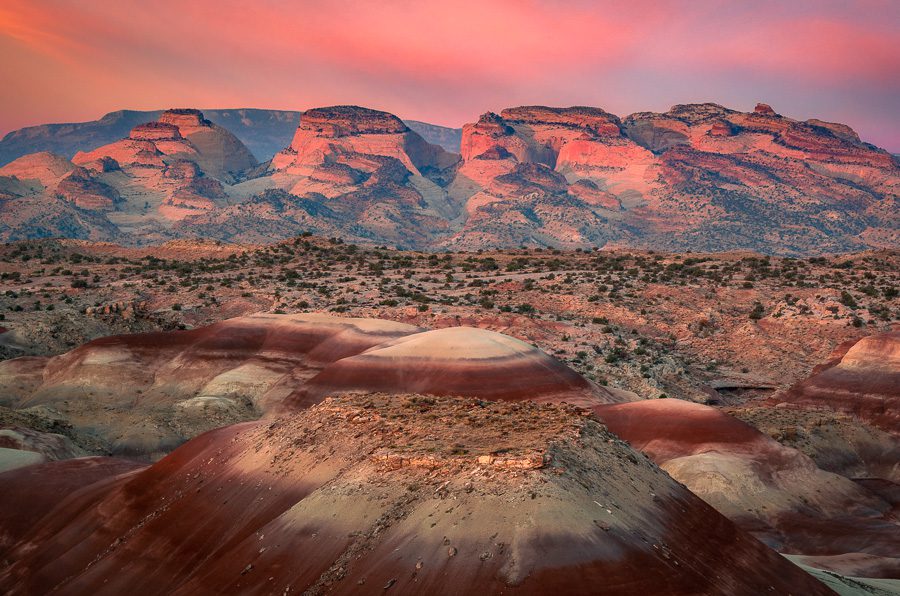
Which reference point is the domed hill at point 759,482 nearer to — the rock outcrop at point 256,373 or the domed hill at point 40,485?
the rock outcrop at point 256,373

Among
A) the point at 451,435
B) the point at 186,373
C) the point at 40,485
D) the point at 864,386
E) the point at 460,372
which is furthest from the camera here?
the point at 186,373

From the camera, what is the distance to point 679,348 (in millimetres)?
71688

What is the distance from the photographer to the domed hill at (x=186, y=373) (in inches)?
1772

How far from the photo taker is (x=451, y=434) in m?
19.0

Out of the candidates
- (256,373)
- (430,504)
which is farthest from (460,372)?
(430,504)

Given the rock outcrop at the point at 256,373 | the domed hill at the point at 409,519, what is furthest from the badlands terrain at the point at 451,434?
the rock outcrop at the point at 256,373

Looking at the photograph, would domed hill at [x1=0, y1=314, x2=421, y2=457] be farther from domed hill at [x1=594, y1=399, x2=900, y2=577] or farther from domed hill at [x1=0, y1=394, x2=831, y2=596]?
domed hill at [x1=0, y1=394, x2=831, y2=596]

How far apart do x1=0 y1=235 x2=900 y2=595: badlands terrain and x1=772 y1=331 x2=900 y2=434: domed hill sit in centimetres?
19

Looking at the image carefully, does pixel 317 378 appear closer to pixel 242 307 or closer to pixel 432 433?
pixel 432 433

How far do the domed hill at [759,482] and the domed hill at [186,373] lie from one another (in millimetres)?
18624

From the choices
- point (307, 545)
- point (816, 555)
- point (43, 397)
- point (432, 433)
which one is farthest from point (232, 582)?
point (43, 397)

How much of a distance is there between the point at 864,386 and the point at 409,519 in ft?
140

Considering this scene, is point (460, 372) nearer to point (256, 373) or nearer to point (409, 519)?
point (256, 373)

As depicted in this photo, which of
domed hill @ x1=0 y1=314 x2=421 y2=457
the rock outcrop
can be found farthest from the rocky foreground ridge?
domed hill @ x1=0 y1=314 x2=421 y2=457
